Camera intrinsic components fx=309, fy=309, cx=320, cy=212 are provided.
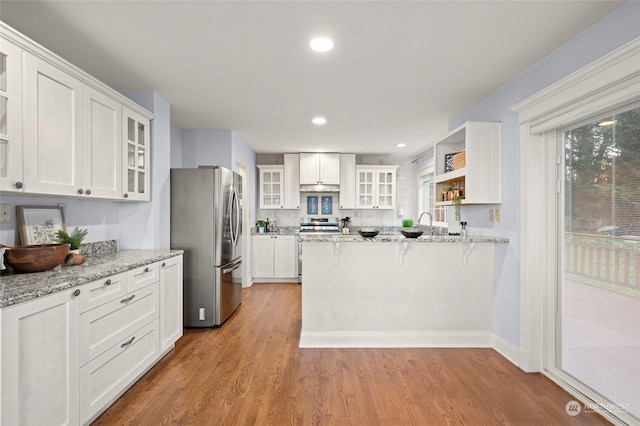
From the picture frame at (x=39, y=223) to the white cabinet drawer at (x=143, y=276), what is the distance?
669 millimetres

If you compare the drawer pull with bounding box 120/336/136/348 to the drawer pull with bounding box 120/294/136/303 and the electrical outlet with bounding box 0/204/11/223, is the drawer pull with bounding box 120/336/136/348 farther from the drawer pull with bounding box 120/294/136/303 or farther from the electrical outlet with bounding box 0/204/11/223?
the electrical outlet with bounding box 0/204/11/223

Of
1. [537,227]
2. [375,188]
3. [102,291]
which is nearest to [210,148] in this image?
[102,291]

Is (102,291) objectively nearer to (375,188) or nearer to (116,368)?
(116,368)

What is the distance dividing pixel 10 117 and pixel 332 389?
262 centimetres

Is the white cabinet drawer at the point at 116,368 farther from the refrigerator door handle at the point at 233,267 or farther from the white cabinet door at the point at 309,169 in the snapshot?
the white cabinet door at the point at 309,169

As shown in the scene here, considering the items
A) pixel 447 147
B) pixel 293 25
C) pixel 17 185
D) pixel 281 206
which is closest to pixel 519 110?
pixel 447 147

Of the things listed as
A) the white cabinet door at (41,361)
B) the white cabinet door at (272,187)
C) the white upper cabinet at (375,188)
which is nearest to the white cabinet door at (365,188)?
the white upper cabinet at (375,188)

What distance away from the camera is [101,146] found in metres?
2.41

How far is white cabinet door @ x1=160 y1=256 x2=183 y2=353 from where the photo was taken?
271cm

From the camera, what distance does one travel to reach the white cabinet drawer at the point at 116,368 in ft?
5.90

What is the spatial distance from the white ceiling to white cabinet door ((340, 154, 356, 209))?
2.52 m

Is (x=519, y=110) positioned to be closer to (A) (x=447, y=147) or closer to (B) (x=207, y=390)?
(A) (x=447, y=147)

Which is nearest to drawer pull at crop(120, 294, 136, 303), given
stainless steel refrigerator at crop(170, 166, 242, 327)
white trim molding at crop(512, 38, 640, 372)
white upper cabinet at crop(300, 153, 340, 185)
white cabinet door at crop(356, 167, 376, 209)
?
stainless steel refrigerator at crop(170, 166, 242, 327)

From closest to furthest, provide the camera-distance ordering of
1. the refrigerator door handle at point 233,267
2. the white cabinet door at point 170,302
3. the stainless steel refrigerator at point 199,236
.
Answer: the white cabinet door at point 170,302 < the stainless steel refrigerator at point 199,236 < the refrigerator door handle at point 233,267
